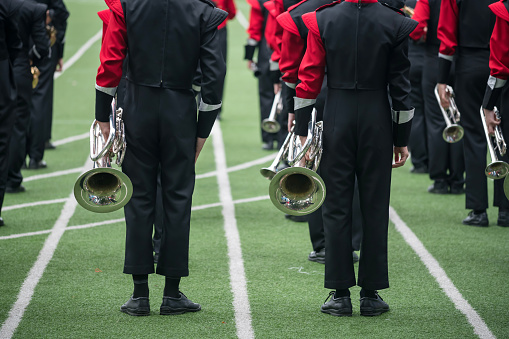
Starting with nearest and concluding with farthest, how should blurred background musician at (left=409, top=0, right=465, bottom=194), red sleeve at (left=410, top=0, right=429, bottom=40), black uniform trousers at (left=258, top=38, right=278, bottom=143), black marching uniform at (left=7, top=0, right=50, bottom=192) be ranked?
black marching uniform at (left=7, top=0, right=50, bottom=192)
red sleeve at (left=410, top=0, right=429, bottom=40)
blurred background musician at (left=409, top=0, right=465, bottom=194)
black uniform trousers at (left=258, top=38, right=278, bottom=143)

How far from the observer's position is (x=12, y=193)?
9883 millimetres

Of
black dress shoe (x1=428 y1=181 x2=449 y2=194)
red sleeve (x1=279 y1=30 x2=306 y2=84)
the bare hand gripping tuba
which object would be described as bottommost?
black dress shoe (x1=428 y1=181 x2=449 y2=194)

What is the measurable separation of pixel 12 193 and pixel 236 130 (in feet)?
18.9

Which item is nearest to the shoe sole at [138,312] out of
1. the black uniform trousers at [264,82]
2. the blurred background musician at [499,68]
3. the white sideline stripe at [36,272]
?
the white sideline stripe at [36,272]

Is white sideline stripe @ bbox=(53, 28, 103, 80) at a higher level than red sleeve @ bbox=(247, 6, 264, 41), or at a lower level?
lower

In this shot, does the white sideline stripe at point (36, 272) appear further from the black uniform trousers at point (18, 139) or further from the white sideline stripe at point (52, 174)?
the white sideline stripe at point (52, 174)

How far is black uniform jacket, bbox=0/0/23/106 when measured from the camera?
7.70 metres

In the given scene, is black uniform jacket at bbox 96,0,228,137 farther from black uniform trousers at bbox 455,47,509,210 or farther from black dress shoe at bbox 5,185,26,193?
black dress shoe at bbox 5,185,26,193

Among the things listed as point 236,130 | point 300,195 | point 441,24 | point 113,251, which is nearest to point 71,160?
point 236,130

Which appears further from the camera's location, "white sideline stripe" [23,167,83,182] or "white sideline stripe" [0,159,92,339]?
"white sideline stripe" [23,167,83,182]

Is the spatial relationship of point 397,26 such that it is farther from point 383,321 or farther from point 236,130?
point 236,130

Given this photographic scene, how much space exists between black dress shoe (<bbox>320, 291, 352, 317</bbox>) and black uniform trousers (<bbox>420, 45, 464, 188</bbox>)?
459 cm

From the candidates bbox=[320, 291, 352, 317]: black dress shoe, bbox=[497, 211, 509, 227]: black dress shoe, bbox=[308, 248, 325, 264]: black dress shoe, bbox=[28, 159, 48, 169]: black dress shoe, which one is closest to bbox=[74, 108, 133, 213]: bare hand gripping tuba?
bbox=[320, 291, 352, 317]: black dress shoe

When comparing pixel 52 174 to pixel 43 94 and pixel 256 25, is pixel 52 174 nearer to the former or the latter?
pixel 43 94
